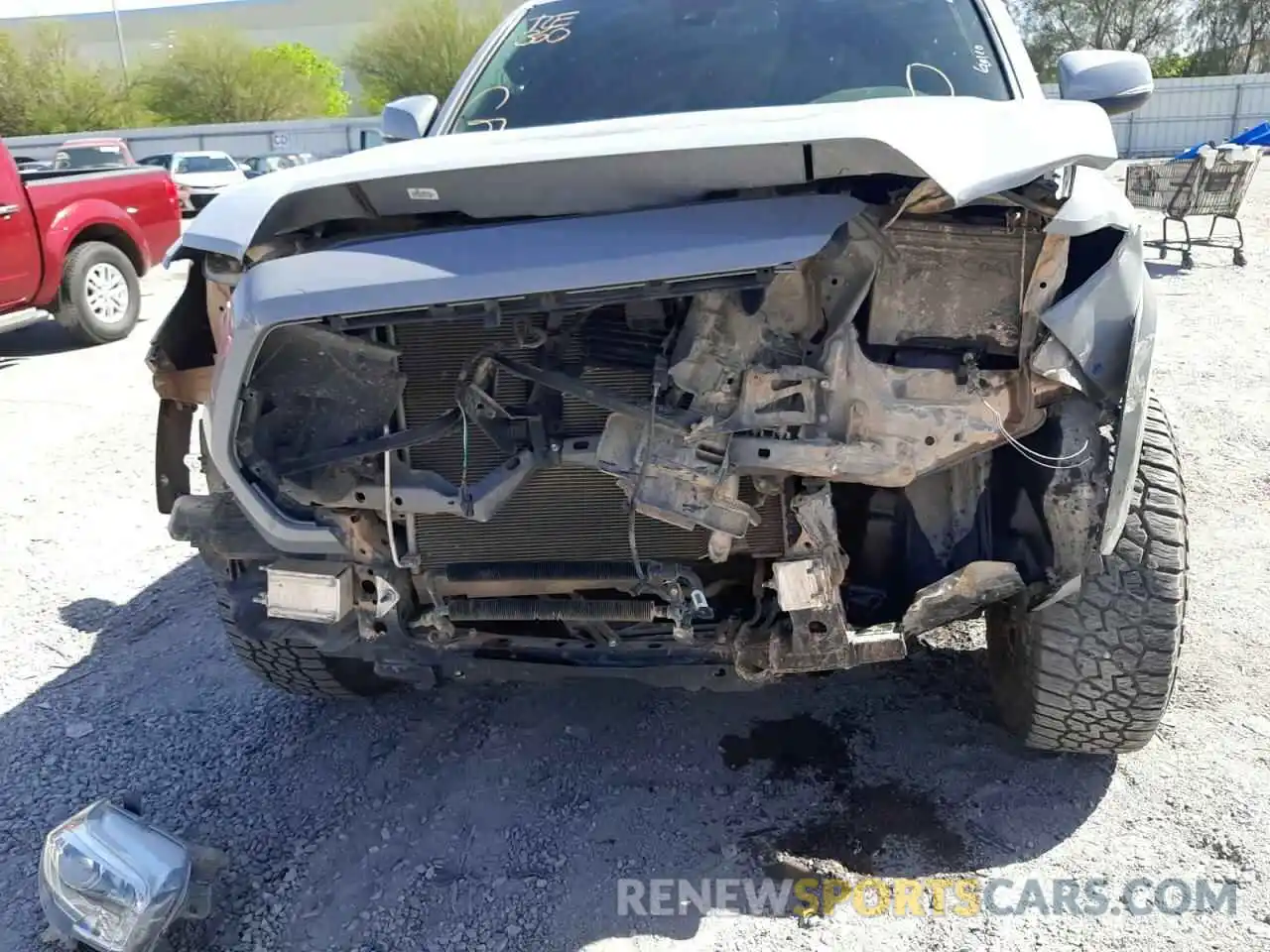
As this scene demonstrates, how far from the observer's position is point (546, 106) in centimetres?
321

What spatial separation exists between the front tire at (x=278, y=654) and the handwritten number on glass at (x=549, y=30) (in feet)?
6.96

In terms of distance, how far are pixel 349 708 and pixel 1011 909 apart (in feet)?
6.65

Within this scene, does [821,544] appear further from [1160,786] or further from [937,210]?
[1160,786]

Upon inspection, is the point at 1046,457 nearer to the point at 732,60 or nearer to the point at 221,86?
→ the point at 732,60

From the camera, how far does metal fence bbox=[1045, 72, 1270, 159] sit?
27.1 m

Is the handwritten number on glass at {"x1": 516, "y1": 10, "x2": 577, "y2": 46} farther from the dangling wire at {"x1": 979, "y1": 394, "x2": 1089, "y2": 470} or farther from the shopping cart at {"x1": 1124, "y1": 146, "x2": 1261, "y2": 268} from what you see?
the shopping cart at {"x1": 1124, "y1": 146, "x2": 1261, "y2": 268}

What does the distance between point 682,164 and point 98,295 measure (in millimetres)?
7934

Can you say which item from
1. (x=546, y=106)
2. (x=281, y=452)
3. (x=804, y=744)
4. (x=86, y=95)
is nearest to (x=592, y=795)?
(x=804, y=744)

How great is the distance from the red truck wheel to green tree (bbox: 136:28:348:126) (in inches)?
1493

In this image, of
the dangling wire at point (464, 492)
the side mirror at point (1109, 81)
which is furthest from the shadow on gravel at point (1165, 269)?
the dangling wire at point (464, 492)

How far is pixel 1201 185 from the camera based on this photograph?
30.4 ft

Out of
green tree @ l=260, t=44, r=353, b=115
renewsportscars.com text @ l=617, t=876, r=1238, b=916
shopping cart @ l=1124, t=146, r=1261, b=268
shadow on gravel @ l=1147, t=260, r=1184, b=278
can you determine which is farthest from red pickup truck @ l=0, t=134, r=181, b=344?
green tree @ l=260, t=44, r=353, b=115

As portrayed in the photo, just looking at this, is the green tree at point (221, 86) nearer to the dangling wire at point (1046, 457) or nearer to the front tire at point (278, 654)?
the front tire at point (278, 654)

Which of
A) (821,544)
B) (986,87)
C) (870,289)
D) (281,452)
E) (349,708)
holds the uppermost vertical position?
(986,87)
